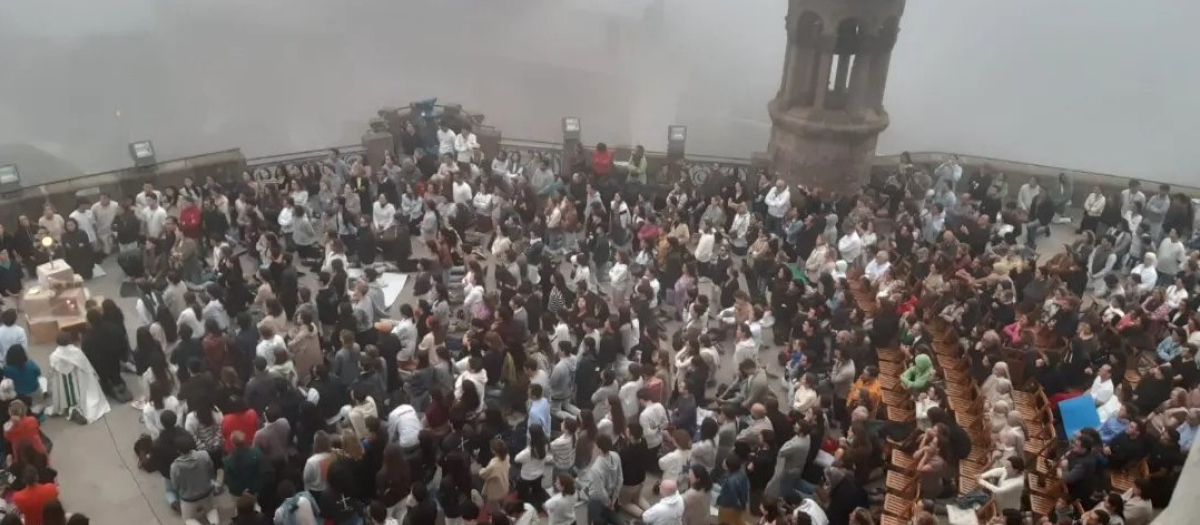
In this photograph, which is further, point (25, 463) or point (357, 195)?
point (357, 195)

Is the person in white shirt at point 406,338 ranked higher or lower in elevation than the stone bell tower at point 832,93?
lower

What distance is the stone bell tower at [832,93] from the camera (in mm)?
13609

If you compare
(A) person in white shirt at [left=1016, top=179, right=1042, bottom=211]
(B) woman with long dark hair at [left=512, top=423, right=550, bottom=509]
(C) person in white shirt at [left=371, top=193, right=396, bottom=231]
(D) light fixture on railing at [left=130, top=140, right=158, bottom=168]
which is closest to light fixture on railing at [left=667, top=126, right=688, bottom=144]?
(C) person in white shirt at [left=371, top=193, right=396, bottom=231]

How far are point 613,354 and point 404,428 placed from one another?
7.61 feet

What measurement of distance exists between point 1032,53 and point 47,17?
71.0 ft

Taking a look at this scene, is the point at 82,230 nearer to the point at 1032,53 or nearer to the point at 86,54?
the point at 86,54

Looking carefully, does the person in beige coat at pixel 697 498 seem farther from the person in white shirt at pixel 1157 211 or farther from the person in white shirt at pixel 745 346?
the person in white shirt at pixel 1157 211

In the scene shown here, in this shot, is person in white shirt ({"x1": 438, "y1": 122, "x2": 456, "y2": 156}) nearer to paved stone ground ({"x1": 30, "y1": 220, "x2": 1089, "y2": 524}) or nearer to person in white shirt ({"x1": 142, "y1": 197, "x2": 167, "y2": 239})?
person in white shirt ({"x1": 142, "y1": 197, "x2": 167, "y2": 239})

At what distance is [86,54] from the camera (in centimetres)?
1891

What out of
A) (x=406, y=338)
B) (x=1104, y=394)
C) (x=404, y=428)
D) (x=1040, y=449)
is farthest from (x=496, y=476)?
(x=1104, y=394)

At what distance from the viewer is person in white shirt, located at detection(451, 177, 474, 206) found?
514 inches

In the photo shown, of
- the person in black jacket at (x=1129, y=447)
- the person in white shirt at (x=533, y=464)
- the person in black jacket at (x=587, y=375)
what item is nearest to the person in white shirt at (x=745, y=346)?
the person in black jacket at (x=587, y=375)

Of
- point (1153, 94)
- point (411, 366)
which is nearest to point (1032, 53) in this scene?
point (1153, 94)

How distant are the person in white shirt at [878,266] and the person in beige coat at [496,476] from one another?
5758 millimetres
